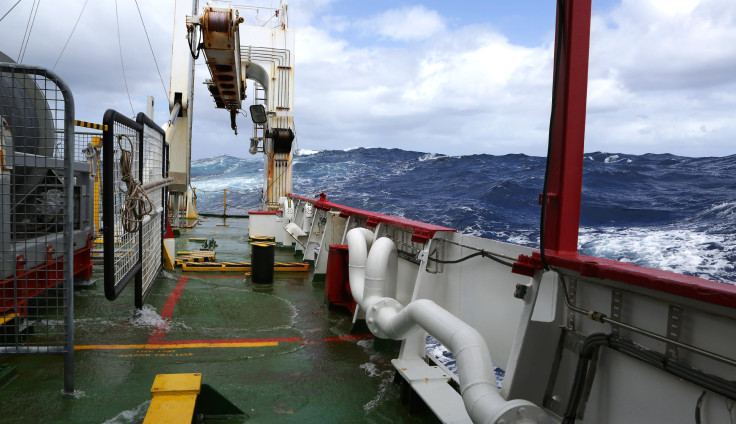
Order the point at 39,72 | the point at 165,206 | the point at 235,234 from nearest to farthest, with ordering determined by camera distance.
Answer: the point at 39,72
the point at 165,206
the point at 235,234

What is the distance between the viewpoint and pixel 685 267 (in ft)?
26.9

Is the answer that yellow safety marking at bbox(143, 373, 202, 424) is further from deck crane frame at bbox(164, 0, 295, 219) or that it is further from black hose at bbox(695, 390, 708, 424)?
deck crane frame at bbox(164, 0, 295, 219)

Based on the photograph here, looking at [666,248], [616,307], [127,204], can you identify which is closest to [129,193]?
[127,204]

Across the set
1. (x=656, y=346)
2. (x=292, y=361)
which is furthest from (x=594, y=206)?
(x=656, y=346)

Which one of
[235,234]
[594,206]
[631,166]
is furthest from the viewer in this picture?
[631,166]

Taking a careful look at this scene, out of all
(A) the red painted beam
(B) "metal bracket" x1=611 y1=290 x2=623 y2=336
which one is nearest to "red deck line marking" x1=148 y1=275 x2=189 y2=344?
(A) the red painted beam

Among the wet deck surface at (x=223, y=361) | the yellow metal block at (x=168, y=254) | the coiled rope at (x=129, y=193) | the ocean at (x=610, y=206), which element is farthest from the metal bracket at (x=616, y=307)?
the yellow metal block at (x=168, y=254)

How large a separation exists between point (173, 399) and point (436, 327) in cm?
166

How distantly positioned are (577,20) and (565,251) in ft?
4.33

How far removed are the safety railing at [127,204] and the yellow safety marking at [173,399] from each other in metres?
1.45

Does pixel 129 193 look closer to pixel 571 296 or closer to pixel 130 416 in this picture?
pixel 130 416

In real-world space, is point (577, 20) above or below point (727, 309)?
above

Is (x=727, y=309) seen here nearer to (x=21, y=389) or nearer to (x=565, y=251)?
(x=565, y=251)

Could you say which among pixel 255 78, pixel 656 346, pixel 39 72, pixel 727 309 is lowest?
pixel 656 346
